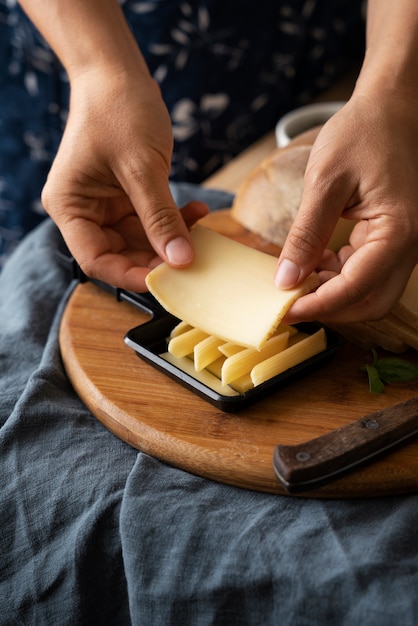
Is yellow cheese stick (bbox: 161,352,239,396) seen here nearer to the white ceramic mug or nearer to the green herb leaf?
the green herb leaf

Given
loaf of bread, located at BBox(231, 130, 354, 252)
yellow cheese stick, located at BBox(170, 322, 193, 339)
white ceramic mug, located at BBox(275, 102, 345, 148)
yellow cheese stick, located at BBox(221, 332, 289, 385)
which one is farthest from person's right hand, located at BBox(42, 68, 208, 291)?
white ceramic mug, located at BBox(275, 102, 345, 148)

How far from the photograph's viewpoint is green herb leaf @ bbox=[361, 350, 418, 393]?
Result: 5.39ft

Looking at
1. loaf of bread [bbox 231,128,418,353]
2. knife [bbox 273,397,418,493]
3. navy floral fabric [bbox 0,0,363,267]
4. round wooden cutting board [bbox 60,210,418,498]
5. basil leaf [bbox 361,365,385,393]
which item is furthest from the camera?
navy floral fabric [bbox 0,0,363,267]

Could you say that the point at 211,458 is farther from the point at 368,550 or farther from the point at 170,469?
the point at 368,550

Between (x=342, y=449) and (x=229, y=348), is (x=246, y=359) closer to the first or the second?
(x=229, y=348)

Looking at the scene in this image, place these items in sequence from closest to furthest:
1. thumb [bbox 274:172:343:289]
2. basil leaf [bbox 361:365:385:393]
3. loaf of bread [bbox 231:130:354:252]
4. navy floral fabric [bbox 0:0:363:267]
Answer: thumb [bbox 274:172:343:289], basil leaf [bbox 361:365:385:393], loaf of bread [bbox 231:130:354:252], navy floral fabric [bbox 0:0:363:267]

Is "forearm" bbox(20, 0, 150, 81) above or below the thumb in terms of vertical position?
above

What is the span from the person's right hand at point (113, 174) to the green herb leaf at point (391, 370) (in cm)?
46

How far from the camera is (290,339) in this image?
1.69 metres

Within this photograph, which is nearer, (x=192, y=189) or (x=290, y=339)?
(x=290, y=339)

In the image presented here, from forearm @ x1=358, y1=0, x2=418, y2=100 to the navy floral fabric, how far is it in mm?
1053

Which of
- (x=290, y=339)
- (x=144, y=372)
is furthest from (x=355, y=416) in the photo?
(x=144, y=372)

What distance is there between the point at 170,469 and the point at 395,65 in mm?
972

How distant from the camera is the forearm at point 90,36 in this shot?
181 centimetres
